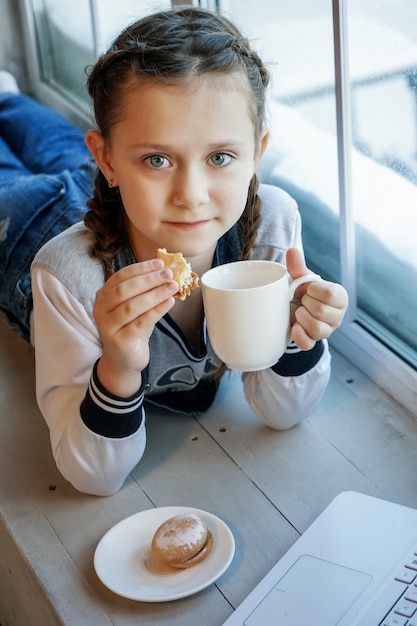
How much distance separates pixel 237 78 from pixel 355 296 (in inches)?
20.8

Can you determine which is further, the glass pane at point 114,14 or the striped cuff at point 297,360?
the glass pane at point 114,14

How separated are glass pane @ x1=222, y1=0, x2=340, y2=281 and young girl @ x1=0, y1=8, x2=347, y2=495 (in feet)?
0.60

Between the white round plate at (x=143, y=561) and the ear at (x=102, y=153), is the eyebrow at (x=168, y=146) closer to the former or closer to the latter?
the ear at (x=102, y=153)

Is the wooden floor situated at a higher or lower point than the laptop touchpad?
lower

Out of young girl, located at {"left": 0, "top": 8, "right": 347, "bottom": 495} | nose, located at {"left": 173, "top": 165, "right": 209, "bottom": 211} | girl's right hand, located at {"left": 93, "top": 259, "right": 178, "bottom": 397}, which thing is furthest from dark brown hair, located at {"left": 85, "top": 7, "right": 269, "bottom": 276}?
girl's right hand, located at {"left": 93, "top": 259, "right": 178, "bottom": 397}

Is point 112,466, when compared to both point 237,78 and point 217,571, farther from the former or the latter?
point 237,78

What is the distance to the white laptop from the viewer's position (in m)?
0.97

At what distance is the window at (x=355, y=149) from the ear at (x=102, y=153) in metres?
0.39

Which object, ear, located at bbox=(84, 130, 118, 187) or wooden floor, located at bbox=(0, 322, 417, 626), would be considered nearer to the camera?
wooden floor, located at bbox=(0, 322, 417, 626)

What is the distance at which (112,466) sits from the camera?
47.4 inches

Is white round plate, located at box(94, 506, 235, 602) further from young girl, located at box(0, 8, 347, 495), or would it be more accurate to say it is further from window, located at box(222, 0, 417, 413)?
window, located at box(222, 0, 417, 413)

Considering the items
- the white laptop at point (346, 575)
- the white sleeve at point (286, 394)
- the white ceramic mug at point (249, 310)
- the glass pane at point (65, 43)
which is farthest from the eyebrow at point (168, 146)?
the glass pane at point (65, 43)

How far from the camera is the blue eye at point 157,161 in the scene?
1077mm

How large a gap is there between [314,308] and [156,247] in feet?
0.92
